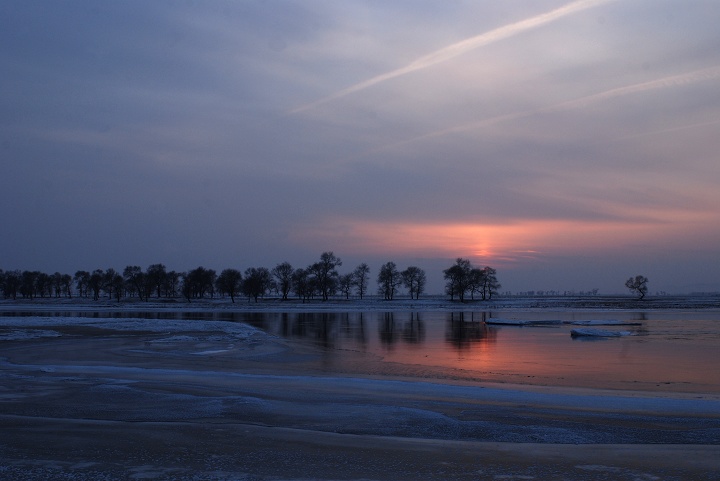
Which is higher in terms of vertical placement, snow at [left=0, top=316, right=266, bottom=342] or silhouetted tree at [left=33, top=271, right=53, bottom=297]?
silhouetted tree at [left=33, top=271, right=53, bottom=297]

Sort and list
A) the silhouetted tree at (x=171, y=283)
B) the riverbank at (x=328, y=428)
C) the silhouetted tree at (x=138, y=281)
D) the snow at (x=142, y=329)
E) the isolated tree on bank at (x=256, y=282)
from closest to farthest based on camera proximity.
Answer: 1. the riverbank at (x=328, y=428)
2. the snow at (x=142, y=329)
3. the isolated tree on bank at (x=256, y=282)
4. the silhouetted tree at (x=138, y=281)
5. the silhouetted tree at (x=171, y=283)

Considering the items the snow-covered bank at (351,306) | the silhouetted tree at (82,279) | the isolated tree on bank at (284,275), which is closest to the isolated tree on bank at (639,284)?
the snow-covered bank at (351,306)

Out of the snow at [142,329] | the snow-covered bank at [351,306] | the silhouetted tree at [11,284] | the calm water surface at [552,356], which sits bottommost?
the snow-covered bank at [351,306]

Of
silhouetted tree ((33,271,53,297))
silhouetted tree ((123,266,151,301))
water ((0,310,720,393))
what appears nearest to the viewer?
water ((0,310,720,393))

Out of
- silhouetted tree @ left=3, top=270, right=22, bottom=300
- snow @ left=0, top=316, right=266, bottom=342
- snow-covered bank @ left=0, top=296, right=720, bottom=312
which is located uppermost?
silhouetted tree @ left=3, top=270, right=22, bottom=300

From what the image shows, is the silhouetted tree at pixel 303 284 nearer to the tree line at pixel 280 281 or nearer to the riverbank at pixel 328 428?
the tree line at pixel 280 281

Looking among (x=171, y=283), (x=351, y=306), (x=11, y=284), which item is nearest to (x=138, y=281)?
(x=171, y=283)

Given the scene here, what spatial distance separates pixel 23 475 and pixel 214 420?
4458 mm

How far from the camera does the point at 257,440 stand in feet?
35.5

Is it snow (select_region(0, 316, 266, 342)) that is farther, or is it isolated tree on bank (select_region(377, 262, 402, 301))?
isolated tree on bank (select_region(377, 262, 402, 301))

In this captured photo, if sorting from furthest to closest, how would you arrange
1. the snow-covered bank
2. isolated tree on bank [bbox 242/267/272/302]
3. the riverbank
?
isolated tree on bank [bbox 242/267/272/302]
the snow-covered bank
the riverbank

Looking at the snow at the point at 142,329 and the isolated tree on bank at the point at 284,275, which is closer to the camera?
the snow at the point at 142,329

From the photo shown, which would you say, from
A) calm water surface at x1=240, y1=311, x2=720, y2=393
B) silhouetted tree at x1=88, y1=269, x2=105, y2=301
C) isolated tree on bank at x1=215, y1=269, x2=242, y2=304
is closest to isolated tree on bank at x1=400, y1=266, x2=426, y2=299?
isolated tree on bank at x1=215, y1=269, x2=242, y2=304

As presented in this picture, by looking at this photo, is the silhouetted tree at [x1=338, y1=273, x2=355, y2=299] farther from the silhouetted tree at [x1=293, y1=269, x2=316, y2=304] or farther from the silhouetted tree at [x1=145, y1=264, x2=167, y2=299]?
the silhouetted tree at [x1=145, y1=264, x2=167, y2=299]
